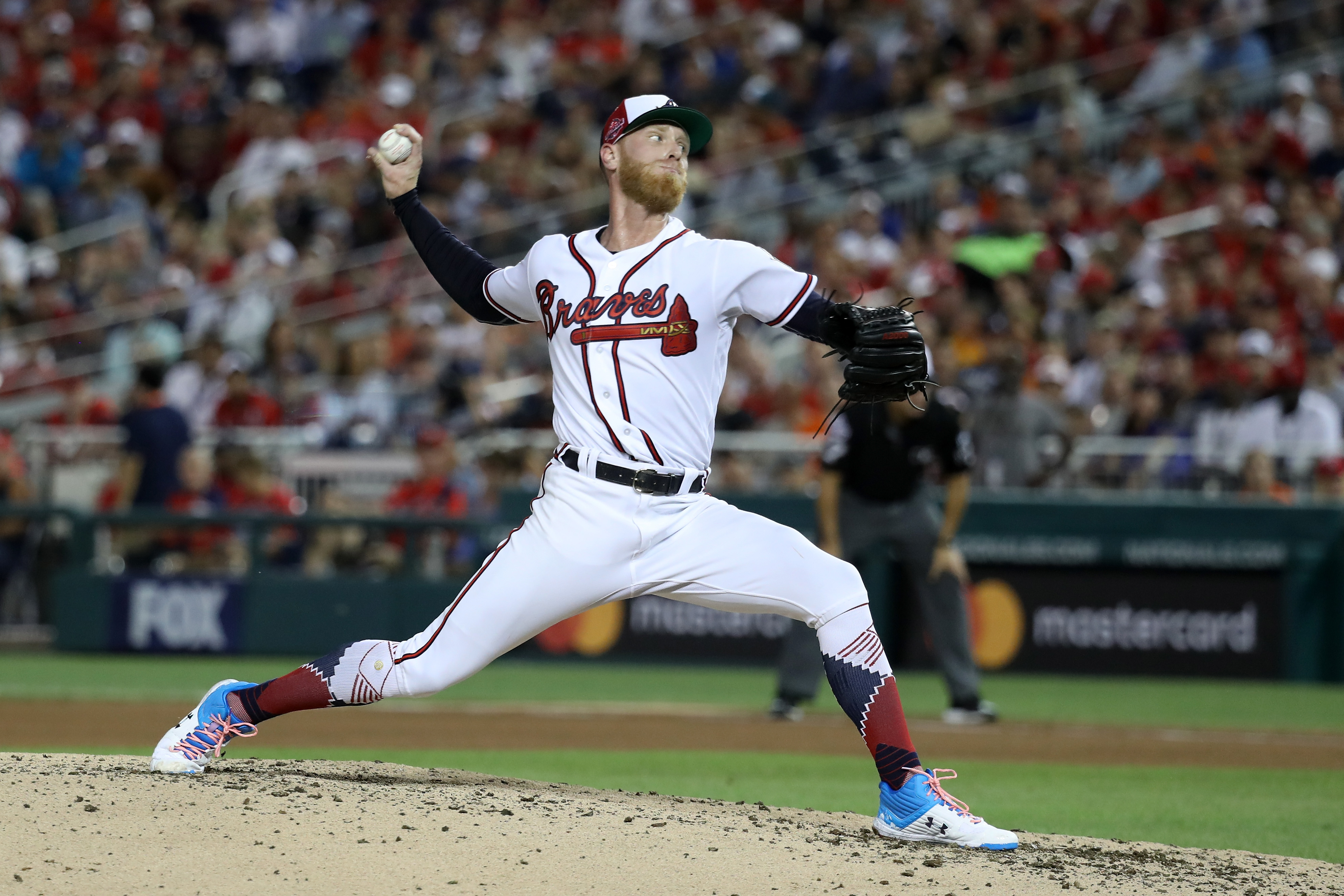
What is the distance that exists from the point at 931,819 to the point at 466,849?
136 cm

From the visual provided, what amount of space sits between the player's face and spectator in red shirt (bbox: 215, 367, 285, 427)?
963 cm

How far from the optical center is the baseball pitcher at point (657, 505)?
5031 mm

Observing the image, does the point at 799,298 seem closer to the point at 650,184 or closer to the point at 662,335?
the point at 662,335

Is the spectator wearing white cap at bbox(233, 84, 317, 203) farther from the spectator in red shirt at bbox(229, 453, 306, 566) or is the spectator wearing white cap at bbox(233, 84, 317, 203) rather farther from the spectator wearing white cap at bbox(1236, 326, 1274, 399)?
the spectator wearing white cap at bbox(1236, 326, 1274, 399)

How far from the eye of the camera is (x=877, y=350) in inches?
190

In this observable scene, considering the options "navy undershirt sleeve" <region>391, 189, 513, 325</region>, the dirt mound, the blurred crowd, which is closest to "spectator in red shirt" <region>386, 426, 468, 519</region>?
the blurred crowd

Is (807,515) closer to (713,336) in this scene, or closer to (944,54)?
(944,54)

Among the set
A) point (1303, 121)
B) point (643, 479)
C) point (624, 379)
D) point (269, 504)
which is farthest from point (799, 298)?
point (1303, 121)

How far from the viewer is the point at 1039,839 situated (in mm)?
5371

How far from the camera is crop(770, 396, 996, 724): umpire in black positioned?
995 cm

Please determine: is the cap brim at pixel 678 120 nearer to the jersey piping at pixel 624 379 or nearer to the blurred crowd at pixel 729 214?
the jersey piping at pixel 624 379

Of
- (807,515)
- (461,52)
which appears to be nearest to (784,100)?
(461,52)

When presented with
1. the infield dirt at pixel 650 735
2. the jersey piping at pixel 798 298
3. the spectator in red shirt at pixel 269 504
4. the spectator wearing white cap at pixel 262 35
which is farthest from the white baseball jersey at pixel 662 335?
the spectator wearing white cap at pixel 262 35

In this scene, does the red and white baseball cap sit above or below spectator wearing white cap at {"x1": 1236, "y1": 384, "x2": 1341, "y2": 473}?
above
